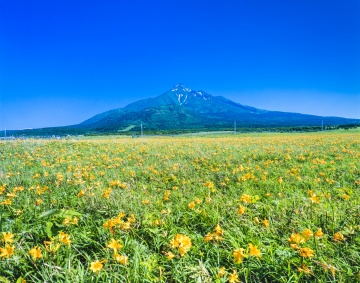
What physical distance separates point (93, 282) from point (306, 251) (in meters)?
1.89

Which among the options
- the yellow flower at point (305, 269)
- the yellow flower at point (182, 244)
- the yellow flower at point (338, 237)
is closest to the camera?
the yellow flower at point (305, 269)

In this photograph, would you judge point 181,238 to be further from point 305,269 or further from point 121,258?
point 305,269

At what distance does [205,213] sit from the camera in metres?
3.15

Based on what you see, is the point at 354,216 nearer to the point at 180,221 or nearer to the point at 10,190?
the point at 180,221

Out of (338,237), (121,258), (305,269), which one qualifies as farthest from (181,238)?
(338,237)

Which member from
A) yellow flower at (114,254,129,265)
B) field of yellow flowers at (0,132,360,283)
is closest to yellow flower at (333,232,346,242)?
field of yellow flowers at (0,132,360,283)

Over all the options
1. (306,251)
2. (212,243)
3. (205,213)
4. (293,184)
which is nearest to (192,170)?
(293,184)

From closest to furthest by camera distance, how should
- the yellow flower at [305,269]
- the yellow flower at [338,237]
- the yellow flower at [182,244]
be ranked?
the yellow flower at [305,269] < the yellow flower at [182,244] < the yellow flower at [338,237]

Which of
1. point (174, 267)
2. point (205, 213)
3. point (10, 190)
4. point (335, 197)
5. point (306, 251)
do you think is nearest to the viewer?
point (306, 251)

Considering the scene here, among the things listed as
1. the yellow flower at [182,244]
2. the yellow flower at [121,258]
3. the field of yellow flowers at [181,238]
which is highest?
the yellow flower at [182,244]

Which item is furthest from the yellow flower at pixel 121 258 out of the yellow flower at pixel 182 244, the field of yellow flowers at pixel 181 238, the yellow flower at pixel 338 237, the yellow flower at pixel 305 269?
the yellow flower at pixel 338 237

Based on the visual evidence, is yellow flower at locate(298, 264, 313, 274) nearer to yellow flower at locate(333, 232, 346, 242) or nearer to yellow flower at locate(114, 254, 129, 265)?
yellow flower at locate(333, 232, 346, 242)

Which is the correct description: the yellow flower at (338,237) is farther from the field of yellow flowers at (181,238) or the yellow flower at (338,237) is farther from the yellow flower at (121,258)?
the yellow flower at (121,258)

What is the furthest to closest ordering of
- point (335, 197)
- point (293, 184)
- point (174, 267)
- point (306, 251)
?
point (293, 184) < point (335, 197) < point (174, 267) < point (306, 251)
